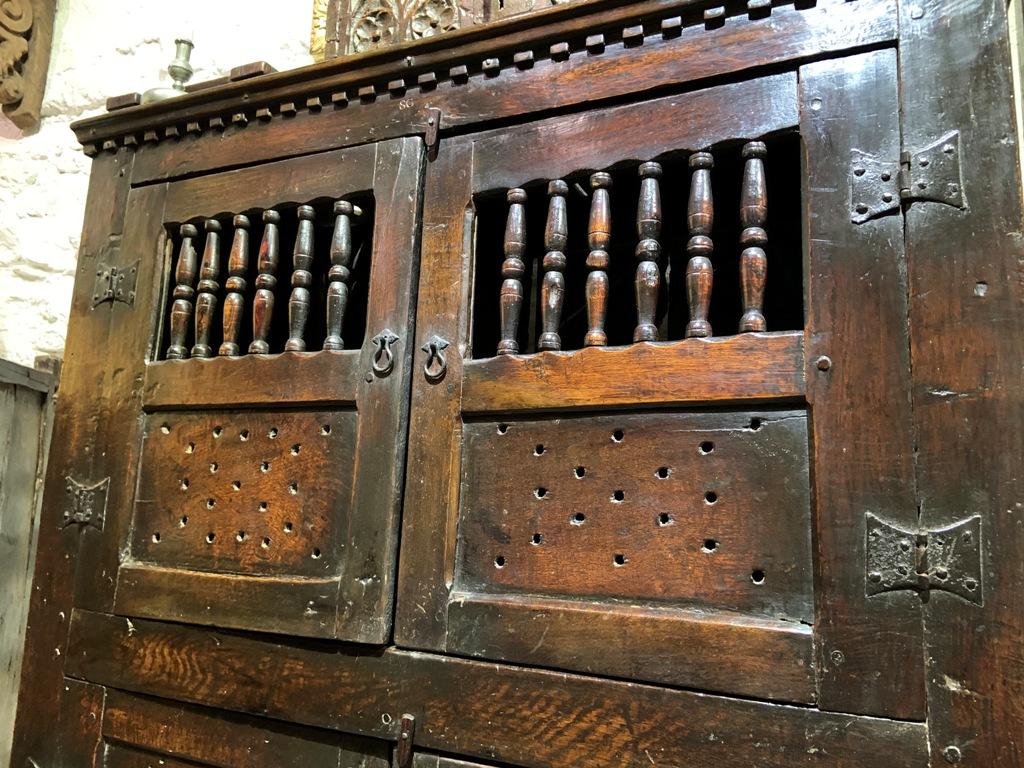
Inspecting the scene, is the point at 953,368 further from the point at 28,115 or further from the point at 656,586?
the point at 28,115

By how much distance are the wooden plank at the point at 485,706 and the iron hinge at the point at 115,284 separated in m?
0.55

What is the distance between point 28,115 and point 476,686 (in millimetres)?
1811

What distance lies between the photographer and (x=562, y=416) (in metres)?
0.94

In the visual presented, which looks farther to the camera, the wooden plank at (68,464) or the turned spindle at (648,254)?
the wooden plank at (68,464)

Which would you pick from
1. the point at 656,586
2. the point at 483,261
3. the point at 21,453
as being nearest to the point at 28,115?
the point at 21,453

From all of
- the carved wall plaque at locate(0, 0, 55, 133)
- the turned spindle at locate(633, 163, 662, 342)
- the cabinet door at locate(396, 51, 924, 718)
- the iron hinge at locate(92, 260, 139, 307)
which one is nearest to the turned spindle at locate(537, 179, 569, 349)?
the cabinet door at locate(396, 51, 924, 718)

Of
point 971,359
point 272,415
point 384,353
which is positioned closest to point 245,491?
point 272,415

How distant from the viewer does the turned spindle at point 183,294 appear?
4.00 feet

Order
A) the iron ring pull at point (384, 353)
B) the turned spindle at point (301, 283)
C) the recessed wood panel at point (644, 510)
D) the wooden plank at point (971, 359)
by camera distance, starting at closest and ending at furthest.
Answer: the wooden plank at point (971, 359) → the recessed wood panel at point (644, 510) → the iron ring pull at point (384, 353) → the turned spindle at point (301, 283)

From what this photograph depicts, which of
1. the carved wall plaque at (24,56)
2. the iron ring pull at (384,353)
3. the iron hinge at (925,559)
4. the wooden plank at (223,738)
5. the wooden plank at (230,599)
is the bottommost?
the wooden plank at (223,738)

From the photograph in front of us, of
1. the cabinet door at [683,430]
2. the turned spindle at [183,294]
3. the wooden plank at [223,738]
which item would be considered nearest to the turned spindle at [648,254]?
the cabinet door at [683,430]

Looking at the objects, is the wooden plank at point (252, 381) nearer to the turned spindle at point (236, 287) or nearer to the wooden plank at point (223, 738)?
the turned spindle at point (236, 287)

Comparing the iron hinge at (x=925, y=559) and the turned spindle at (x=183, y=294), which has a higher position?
the turned spindle at (x=183, y=294)

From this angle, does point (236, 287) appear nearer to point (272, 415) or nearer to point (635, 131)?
point (272, 415)
